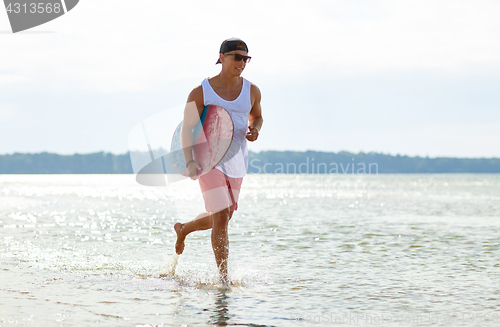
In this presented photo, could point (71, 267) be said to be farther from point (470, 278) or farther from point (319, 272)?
point (470, 278)

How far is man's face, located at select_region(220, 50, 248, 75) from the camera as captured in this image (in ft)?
18.5

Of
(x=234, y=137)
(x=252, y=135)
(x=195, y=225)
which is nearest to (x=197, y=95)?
(x=234, y=137)

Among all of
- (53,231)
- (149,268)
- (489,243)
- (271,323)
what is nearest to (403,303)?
(271,323)

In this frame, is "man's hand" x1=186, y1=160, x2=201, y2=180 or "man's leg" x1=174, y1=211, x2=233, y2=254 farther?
"man's leg" x1=174, y1=211, x2=233, y2=254

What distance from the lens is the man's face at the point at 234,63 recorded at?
564cm

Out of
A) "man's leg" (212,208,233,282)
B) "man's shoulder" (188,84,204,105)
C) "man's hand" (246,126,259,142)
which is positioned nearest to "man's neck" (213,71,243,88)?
"man's shoulder" (188,84,204,105)

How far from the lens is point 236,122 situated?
5672 mm

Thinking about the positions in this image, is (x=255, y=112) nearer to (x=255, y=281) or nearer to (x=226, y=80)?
(x=226, y=80)

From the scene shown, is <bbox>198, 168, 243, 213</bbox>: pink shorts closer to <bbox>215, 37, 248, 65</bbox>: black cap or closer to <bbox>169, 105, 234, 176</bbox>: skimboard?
<bbox>169, 105, 234, 176</bbox>: skimboard

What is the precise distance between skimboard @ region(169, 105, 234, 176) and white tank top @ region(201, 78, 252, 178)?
0.17ft

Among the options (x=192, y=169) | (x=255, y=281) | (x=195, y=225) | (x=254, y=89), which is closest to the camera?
(x=192, y=169)

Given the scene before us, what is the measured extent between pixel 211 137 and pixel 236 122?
0.93 ft

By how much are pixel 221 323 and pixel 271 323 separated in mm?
359

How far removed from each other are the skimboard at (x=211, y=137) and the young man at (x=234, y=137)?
51 millimetres
